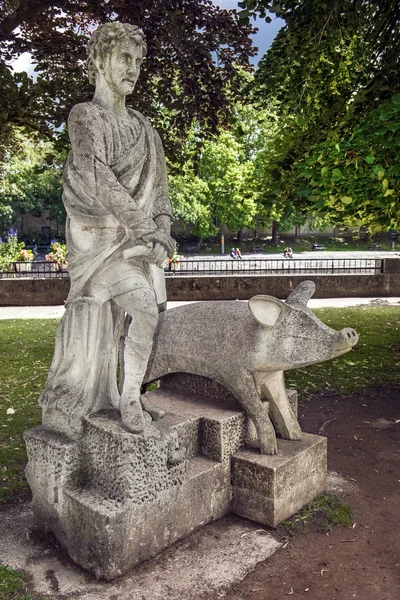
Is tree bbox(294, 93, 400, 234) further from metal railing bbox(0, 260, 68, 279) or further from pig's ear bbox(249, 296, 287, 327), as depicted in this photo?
metal railing bbox(0, 260, 68, 279)

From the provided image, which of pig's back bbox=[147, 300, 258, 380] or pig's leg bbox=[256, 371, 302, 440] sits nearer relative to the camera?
pig's back bbox=[147, 300, 258, 380]

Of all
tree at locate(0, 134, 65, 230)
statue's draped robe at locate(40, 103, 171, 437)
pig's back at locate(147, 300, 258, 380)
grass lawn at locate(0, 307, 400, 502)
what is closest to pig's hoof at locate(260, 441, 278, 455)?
pig's back at locate(147, 300, 258, 380)

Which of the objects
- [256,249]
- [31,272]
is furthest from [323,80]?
[256,249]

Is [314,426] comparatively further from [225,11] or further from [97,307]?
[225,11]

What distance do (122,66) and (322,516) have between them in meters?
3.91

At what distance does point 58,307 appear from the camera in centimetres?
1695

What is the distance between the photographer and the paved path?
608 inches

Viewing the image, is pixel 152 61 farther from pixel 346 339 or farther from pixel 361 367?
pixel 346 339

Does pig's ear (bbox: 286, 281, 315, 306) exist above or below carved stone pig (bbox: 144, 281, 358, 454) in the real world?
above

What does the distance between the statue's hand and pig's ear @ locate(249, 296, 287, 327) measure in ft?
2.42

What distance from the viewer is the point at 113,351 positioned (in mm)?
4254

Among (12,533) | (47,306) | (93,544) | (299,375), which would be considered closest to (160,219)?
(93,544)

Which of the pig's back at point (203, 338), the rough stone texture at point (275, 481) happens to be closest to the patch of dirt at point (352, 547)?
the rough stone texture at point (275, 481)

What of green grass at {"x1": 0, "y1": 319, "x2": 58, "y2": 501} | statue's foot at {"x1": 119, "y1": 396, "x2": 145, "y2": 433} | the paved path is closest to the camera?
statue's foot at {"x1": 119, "y1": 396, "x2": 145, "y2": 433}
